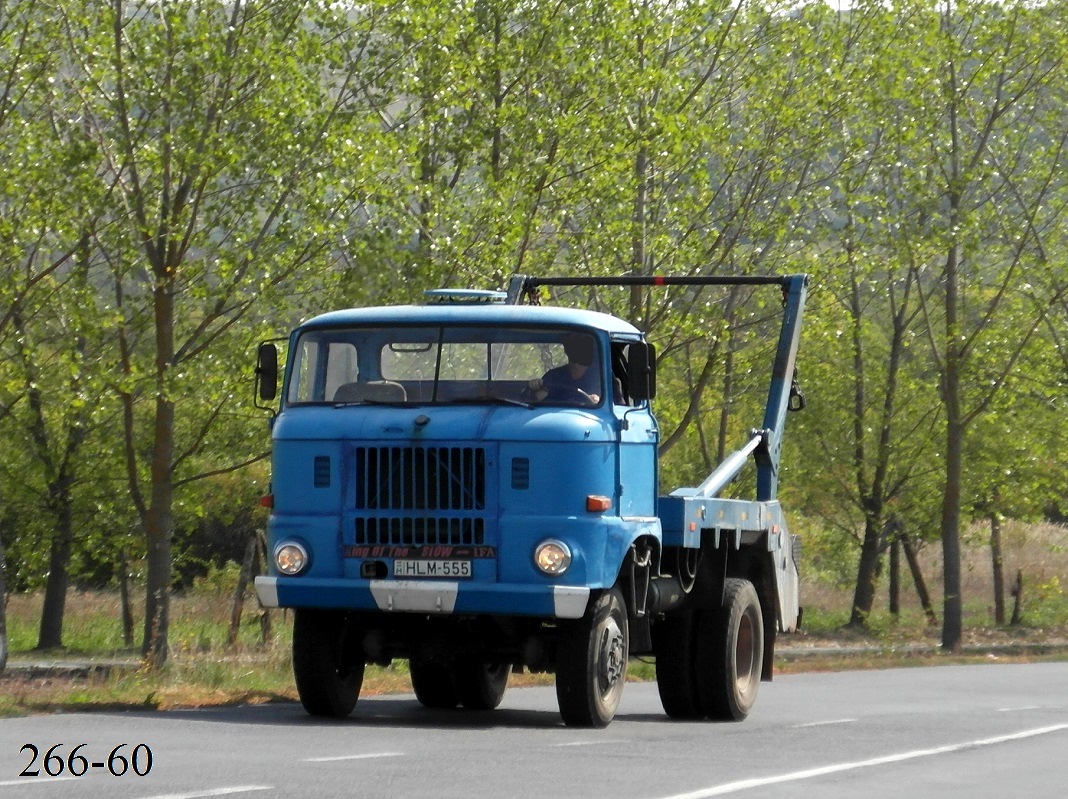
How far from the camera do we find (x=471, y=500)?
13.0 metres

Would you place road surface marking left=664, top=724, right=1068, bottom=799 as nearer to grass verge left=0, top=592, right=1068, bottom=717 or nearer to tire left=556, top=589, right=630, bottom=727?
tire left=556, top=589, right=630, bottom=727

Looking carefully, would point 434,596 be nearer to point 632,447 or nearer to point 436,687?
point 632,447

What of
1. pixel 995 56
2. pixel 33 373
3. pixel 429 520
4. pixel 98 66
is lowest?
pixel 429 520

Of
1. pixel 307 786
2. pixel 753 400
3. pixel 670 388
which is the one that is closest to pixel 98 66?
pixel 307 786

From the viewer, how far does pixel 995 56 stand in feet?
120

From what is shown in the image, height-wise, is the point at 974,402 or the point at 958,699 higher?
the point at 974,402

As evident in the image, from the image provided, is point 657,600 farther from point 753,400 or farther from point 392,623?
point 753,400

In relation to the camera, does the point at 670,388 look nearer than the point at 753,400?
No

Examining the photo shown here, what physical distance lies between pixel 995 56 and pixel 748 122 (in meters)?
7.49

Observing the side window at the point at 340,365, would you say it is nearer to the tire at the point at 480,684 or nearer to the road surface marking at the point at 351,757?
the tire at the point at 480,684

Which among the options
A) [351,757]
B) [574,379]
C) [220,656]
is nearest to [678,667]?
[574,379]

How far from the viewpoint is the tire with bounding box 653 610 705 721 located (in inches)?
601

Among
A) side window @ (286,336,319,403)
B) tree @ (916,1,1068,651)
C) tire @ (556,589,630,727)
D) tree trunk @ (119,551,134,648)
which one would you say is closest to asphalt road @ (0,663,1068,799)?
tire @ (556,589,630,727)

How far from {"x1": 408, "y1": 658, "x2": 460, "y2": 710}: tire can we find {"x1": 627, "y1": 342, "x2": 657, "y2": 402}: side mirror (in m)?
3.35
